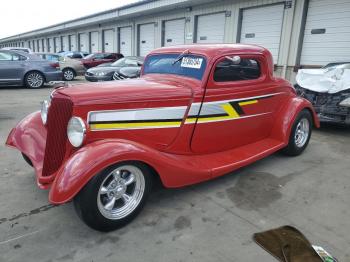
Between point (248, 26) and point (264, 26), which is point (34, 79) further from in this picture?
point (264, 26)

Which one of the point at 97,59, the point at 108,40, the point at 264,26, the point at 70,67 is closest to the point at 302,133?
the point at 264,26

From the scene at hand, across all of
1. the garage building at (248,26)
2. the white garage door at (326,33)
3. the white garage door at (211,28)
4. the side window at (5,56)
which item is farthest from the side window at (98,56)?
the white garage door at (326,33)

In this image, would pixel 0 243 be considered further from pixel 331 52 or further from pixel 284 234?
pixel 331 52

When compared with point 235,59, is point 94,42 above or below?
above

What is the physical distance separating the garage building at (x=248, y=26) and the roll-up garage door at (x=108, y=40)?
10.5 inches

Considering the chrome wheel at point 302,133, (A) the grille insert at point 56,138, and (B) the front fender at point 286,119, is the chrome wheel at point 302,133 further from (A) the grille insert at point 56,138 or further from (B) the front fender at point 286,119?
(A) the grille insert at point 56,138

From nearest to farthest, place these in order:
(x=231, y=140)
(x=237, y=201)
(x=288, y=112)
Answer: (x=237, y=201) → (x=231, y=140) → (x=288, y=112)

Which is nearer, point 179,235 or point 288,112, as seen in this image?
point 179,235

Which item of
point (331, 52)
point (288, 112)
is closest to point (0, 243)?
point (288, 112)

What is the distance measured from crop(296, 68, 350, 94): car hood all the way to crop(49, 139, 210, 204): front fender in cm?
446

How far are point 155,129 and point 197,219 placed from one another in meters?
1.01

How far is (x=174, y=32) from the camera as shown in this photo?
58.7ft

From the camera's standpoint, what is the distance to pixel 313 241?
2732 mm

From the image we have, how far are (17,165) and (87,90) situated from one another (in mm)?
1988
